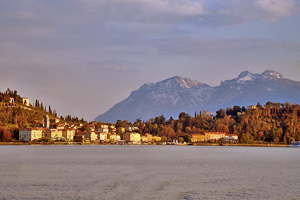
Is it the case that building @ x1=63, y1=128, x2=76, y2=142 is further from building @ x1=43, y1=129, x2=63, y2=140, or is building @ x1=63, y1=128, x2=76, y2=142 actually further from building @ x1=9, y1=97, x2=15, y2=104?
building @ x1=9, y1=97, x2=15, y2=104

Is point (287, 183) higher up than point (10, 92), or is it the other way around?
point (10, 92)

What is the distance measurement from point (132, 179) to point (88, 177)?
164 inches

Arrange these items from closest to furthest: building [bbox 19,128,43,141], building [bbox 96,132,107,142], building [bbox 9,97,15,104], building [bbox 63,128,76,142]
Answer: building [bbox 19,128,43,141] → building [bbox 63,128,76,142] → building [bbox 9,97,15,104] → building [bbox 96,132,107,142]

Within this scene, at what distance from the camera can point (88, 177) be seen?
4000 centimetres

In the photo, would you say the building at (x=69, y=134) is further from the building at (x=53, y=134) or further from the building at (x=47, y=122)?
the building at (x=47, y=122)

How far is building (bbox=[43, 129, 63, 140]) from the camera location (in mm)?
168750

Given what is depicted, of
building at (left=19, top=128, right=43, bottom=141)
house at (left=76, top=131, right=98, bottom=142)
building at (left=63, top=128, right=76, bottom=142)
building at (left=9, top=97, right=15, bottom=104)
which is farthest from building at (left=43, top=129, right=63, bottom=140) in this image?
building at (left=9, top=97, right=15, bottom=104)

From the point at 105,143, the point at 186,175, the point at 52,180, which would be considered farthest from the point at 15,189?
the point at 105,143

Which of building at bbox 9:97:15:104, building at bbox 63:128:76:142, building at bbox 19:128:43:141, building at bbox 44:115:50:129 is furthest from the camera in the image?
building at bbox 9:97:15:104

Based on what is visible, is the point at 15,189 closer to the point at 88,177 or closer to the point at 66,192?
the point at 66,192

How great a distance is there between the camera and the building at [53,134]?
16875 centimetres

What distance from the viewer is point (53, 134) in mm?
170875

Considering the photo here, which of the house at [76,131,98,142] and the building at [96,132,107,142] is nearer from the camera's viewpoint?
the house at [76,131,98,142]

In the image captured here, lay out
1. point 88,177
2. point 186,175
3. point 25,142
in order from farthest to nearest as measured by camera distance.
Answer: point 25,142, point 186,175, point 88,177
